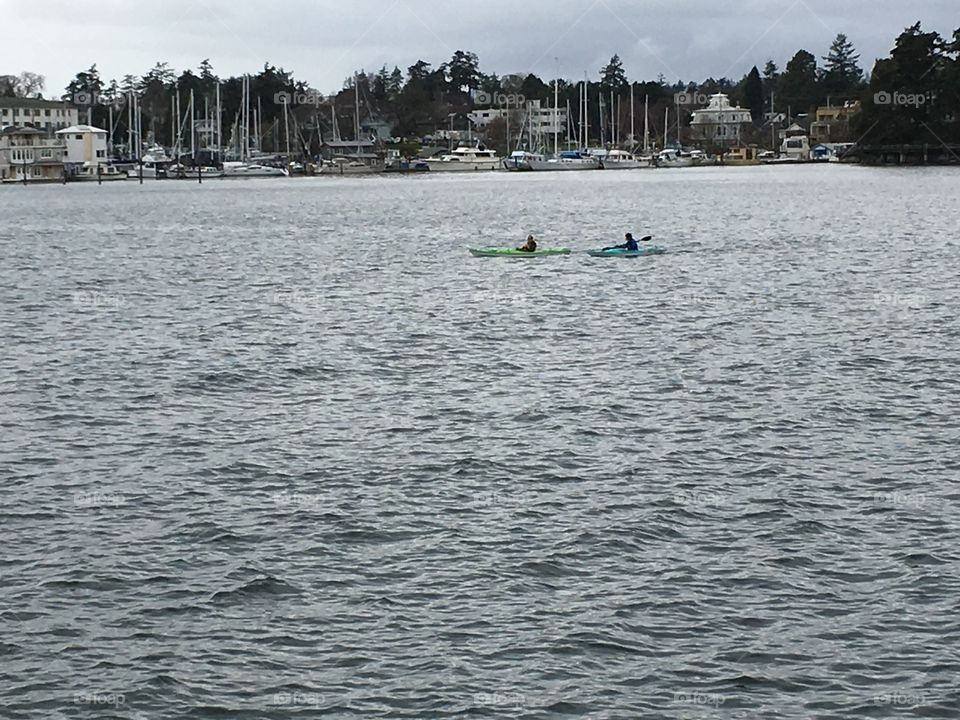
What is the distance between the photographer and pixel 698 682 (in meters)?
19.0

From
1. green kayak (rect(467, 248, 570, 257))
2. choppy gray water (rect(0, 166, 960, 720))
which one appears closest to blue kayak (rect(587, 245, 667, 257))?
green kayak (rect(467, 248, 570, 257))

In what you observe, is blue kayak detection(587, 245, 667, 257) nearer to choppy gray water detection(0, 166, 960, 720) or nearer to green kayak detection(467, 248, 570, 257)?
green kayak detection(467, 248, 570, 257)

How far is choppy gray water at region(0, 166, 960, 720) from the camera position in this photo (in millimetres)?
19297

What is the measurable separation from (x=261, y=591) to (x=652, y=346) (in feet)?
83.6

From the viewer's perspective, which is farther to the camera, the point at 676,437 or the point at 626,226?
the point at 626,226

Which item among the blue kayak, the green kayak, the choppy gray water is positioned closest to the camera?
the choppy gray water

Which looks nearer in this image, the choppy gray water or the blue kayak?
the choppy gray water

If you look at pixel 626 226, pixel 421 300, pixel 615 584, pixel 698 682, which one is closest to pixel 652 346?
pixel 421 300

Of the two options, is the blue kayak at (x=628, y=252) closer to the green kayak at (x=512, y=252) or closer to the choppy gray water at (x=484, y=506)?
the green kayak at (x=512, y=252)

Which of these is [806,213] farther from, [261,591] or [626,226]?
[261,591]

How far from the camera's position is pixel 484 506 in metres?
26.8

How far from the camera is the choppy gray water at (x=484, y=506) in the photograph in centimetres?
1930

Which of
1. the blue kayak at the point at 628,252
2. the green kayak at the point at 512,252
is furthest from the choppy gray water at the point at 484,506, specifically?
the green kayak at the point at 512,252

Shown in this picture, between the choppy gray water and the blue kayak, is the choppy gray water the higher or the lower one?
the lower one
